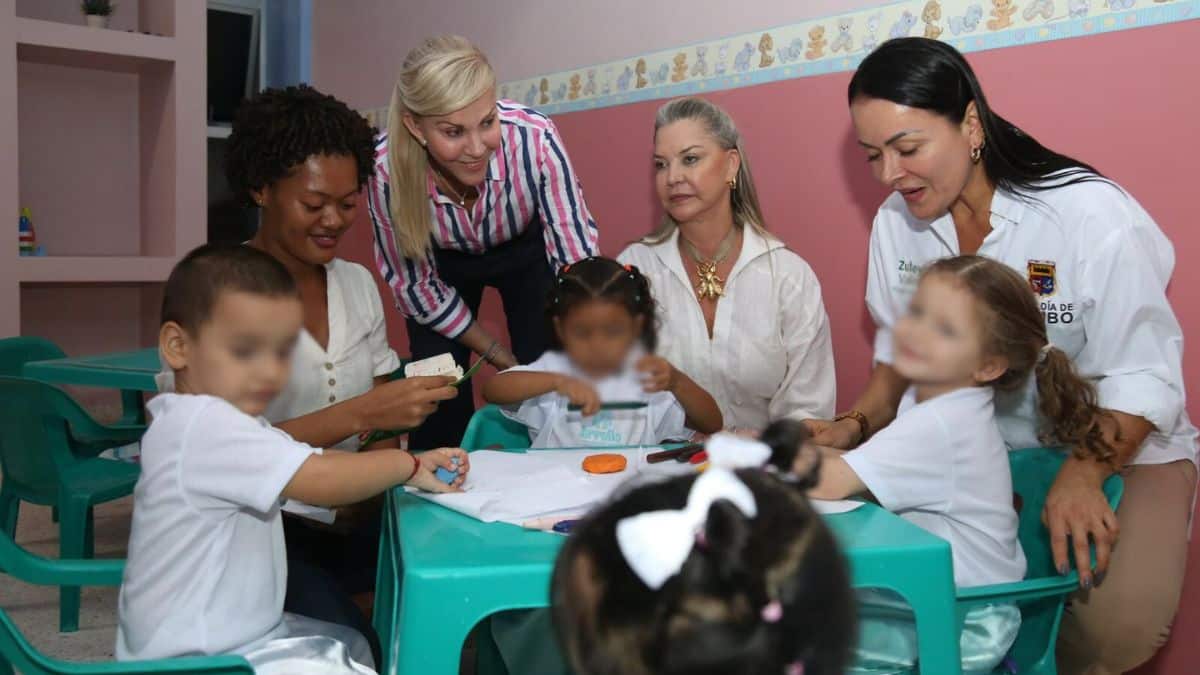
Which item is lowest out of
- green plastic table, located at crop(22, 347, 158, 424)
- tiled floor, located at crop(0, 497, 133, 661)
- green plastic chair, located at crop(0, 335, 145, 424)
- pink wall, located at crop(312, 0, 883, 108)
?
tiled floor, located at crop(0, 497, 133, 661)

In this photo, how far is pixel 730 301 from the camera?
0.91m

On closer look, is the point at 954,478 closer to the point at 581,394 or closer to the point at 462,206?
the point at 581,394

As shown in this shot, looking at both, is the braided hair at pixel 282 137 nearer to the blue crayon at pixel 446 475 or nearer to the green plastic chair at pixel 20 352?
the blue crayon at pixel 446 475

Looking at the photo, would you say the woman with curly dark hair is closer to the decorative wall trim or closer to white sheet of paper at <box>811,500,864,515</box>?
white sheet of paper at <box>811,500,864,515</box>

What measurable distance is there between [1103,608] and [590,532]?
81 centimetres

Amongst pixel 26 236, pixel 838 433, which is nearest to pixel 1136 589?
pixel 838 433

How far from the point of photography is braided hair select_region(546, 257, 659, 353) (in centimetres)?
63

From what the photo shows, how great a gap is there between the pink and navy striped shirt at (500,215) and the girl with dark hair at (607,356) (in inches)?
28.1

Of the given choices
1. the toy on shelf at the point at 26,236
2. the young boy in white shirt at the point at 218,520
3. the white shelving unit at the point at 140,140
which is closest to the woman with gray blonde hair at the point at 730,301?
the young boy in white shirt at the point at 218,520

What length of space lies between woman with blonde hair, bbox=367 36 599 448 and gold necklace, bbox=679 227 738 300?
0.88 ft

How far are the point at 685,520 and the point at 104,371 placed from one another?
5.51ft

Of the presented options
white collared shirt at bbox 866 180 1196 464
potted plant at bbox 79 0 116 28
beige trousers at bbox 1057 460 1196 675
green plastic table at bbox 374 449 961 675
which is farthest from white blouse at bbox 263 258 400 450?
potted plant at bbox 79 0 116 28

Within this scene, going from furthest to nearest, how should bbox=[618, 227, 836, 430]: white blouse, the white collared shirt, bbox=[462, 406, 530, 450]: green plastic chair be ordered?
bbox=[462, 406, 530, 450]: green plastic chair → the white collared shirt → bbox=[618, 227, 836, 430]: white blouse

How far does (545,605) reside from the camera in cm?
79
